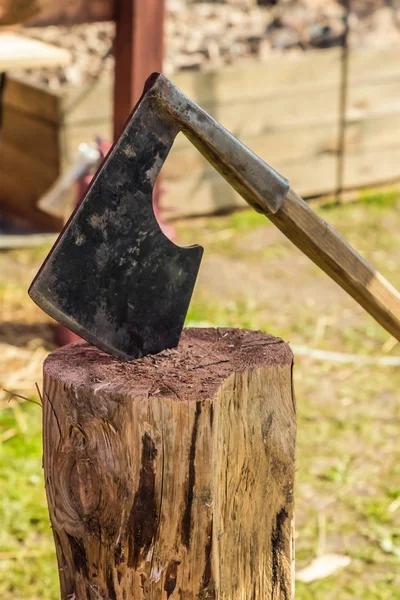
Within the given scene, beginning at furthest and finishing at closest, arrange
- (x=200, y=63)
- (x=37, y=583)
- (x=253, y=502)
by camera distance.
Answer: (x=200, y=63) → (x=37, y=583) → (x=253, y=502)

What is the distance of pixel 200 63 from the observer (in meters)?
7.00

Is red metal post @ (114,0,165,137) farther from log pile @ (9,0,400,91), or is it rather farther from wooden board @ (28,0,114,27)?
log pile @ (9,0,400,91)

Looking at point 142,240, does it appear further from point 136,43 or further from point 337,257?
point 136,43

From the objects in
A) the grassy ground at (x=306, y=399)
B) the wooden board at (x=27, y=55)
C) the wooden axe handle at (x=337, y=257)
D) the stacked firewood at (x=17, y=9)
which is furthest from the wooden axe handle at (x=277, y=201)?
the wooden board at (x=27, y=55)

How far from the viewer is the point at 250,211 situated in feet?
21.2

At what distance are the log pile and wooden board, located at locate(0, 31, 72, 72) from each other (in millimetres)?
2486

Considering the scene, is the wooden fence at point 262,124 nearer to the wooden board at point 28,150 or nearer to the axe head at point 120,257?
the wooden board at point 28,150

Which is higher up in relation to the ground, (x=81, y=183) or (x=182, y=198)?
(x=81, y=183)

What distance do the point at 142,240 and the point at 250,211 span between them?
4.63m

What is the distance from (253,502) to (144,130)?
0.88m

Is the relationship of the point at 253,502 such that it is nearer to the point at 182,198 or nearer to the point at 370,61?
the point at 182,198

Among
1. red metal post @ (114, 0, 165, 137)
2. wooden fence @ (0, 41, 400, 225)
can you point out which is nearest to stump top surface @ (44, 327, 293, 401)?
red metal post @ (114, 0, 165, 137)

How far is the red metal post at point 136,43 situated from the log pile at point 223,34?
2377 millimetres

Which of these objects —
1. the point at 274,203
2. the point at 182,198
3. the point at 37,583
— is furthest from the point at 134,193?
the point at 182,198
